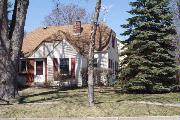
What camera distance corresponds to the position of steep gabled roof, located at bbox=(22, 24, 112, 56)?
106ft

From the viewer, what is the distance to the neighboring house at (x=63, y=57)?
101 feet

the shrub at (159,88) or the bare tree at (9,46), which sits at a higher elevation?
the bare tree at (9,46)

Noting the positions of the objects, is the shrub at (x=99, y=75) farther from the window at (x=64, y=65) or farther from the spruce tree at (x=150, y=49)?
the spruce tree at (x=150, y=49)

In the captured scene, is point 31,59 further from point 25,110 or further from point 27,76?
point 25,110

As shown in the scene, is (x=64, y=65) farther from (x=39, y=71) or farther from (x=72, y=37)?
(x=72, y=37)

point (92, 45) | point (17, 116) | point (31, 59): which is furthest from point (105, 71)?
point (17, 116)

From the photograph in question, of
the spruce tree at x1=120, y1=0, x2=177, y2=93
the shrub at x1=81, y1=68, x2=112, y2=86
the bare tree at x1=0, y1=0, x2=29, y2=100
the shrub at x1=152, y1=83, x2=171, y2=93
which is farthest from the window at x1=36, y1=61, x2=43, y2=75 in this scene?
the bare tree at x1=0, y1=0, x2=29, y2=100

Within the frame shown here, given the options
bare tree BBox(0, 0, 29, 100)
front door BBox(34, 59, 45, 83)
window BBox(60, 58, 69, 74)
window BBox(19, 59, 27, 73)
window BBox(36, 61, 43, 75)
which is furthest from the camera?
window BBox(19, 59, 27, 73)

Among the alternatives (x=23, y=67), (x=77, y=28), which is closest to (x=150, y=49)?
(x=77, y=28)

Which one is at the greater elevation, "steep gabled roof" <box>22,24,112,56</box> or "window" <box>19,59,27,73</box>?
"steep gabled roof" <box>22,24,112,56</box>

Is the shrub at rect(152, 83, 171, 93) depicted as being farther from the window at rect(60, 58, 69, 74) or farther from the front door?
the front door

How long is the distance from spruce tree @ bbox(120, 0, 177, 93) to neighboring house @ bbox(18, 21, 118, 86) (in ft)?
28.4

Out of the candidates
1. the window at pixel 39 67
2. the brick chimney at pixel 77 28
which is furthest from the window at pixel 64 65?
the brick chimney at pixel 77 28

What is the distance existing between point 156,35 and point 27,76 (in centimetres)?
1512
